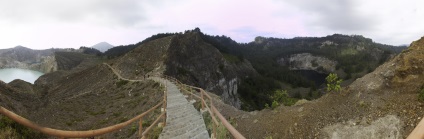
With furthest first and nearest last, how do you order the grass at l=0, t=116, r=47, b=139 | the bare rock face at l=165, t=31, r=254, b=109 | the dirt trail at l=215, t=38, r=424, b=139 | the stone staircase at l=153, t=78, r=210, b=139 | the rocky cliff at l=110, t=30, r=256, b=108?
the bare rock face at l=165, t=31, r=254, b=109
the rocky cliff at l=110, t=30, r=256, b=108
the grass at l=0, t=116, r=47, b=139
the stone staircase at l=153, t=78, r=210, b=139
the dirt trail at l=215, t=38, r=424, b=139

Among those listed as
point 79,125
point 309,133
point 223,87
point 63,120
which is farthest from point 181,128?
point 223,87

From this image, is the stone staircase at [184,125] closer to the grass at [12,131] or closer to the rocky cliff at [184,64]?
the grass at [12,131]

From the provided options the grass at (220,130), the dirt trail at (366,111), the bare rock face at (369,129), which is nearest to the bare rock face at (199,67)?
the grass at (220,130)

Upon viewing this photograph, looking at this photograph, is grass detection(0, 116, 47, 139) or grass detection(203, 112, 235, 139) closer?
grass detection(203, 112, 235, 139)

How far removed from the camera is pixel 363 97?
1370cm

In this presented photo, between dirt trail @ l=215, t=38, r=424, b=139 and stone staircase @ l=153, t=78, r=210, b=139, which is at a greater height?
dirt trail @ l=215, t=38, r=424, b=139

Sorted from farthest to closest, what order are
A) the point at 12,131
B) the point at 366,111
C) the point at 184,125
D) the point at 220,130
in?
the point at 12,131, the point at 184,125, the point at 366,111, the point at 220,130

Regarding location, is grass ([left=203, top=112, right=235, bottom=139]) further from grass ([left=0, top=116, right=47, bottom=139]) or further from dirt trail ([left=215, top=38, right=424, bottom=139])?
grass ([left=0, top=116, right=47, bottom=139])

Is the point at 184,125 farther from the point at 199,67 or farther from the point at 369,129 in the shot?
the point at 199,67

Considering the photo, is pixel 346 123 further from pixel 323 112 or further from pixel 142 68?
pixel 142 68

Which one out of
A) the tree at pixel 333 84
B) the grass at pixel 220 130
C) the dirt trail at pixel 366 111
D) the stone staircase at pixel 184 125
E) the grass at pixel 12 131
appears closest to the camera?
→ the grass at pixel 220 130

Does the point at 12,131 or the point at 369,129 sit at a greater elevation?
the point at 369,129

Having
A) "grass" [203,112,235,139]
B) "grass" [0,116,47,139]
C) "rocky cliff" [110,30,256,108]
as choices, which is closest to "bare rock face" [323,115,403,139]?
"grass" [203,112,235,139]

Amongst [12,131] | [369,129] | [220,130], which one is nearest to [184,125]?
[220,130]
